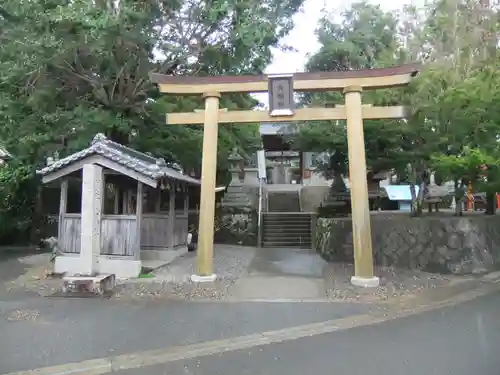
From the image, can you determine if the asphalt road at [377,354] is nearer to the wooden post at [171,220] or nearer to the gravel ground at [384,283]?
the gravel ground at [384,283]

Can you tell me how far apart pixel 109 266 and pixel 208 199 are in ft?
10.8

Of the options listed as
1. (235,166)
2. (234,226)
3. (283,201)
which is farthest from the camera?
(283,201)

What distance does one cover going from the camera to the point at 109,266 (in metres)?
10.9

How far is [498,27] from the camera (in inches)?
475

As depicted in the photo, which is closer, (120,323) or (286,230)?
(120,323)

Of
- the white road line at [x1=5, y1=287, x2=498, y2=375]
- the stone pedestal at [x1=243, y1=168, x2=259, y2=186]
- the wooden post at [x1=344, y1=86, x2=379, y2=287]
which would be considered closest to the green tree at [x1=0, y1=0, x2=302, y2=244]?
the wooden post at [x1=344, y1=86, x2=379, y2=287]

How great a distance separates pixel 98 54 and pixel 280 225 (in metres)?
10.5

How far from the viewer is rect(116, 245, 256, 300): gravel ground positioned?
874cm

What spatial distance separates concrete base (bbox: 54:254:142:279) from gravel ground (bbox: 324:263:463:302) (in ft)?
15.6

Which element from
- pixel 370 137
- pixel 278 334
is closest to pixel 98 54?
pixel 370 137

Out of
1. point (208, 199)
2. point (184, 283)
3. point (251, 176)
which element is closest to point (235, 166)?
point (251, 176)

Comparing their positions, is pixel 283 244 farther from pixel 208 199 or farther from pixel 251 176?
pixel 208 199

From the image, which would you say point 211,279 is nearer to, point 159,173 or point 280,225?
point 159,173

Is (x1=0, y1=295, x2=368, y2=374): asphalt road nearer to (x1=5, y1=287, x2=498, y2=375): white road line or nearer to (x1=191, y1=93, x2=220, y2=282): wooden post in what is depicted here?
(x1=5, y1=287, x2=498, y2=375): white road line
